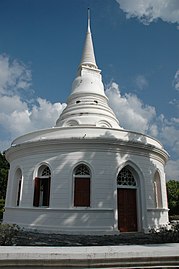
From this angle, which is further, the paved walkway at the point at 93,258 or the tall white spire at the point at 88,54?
the tall white spire at the point at 88,54

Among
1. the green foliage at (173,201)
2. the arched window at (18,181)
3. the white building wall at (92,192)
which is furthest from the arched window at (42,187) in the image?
the green foliage at (173,201)

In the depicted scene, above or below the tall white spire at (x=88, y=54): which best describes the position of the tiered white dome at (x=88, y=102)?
below

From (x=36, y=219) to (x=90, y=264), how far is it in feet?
29.6

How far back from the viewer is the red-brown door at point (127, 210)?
1130 cm

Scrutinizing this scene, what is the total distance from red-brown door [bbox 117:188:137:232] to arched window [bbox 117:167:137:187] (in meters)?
0.37

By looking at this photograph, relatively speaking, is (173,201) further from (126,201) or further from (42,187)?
(42,187)

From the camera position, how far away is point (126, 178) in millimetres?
12133

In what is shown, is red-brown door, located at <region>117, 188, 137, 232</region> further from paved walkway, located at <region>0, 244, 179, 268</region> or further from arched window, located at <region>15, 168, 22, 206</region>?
paved walkway, located at <region>0, 244, 179, 268</region>

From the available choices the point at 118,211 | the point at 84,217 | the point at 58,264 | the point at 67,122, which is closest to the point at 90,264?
the point at 58,264

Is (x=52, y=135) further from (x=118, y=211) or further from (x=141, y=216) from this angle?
(x=141, y=216)

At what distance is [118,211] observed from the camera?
37.2ft

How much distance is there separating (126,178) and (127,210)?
64.1 inches

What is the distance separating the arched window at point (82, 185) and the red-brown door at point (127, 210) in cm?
168

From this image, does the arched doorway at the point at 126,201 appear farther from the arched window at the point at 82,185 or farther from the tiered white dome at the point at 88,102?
the tiered white dome at the point at 88,102
